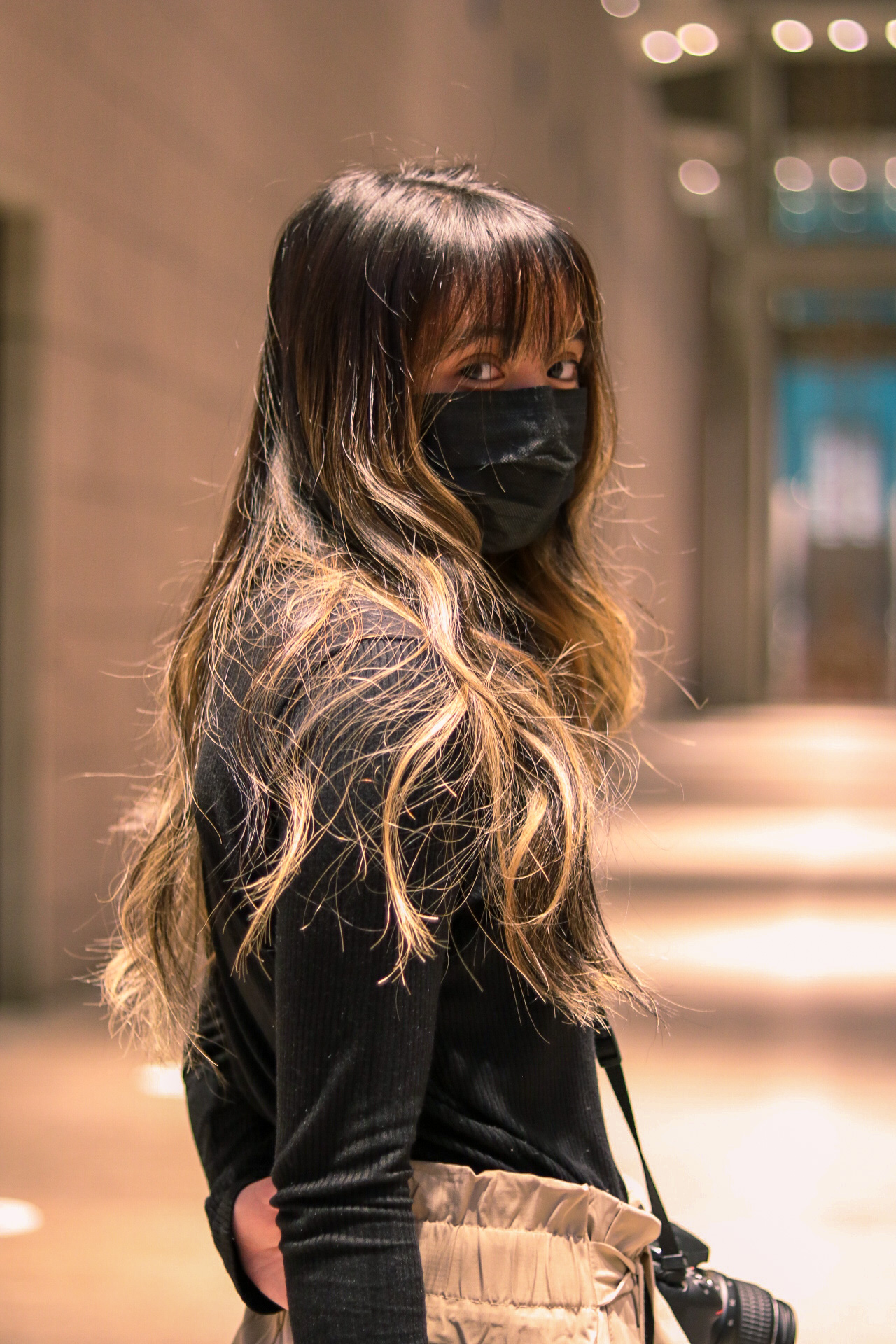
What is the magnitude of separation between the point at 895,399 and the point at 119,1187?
29043mm

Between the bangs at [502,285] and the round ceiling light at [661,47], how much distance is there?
62.1 feet

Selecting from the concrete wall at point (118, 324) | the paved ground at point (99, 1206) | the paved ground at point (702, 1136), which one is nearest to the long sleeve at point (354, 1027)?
the paved ground at point (702, 1136)

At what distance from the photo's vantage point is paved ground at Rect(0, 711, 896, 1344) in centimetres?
354

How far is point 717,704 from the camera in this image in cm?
2680

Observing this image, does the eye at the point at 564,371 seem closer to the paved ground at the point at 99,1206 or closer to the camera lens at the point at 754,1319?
the camera lens at the point at 754,1319

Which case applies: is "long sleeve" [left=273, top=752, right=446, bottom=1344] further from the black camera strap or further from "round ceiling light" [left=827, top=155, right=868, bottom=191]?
"round ceiling light" [left=827, top=155, right=868, bottom=191]

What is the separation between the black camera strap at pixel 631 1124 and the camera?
1.32 m

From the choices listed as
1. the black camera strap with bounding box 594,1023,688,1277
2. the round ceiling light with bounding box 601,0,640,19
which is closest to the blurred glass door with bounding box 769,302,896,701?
the round ceiling light with bounding box 601,0,640,19

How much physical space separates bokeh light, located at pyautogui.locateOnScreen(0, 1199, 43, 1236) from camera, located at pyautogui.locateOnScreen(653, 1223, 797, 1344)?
2.85 metres

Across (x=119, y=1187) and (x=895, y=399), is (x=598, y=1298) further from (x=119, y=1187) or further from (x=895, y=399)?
(x=895, y=399)

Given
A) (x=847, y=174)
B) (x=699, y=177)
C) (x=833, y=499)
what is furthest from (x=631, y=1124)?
(x=833, y=499)

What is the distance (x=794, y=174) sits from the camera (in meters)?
27.3

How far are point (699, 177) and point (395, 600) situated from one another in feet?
85.3

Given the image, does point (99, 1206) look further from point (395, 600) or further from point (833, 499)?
point (833, 499)
